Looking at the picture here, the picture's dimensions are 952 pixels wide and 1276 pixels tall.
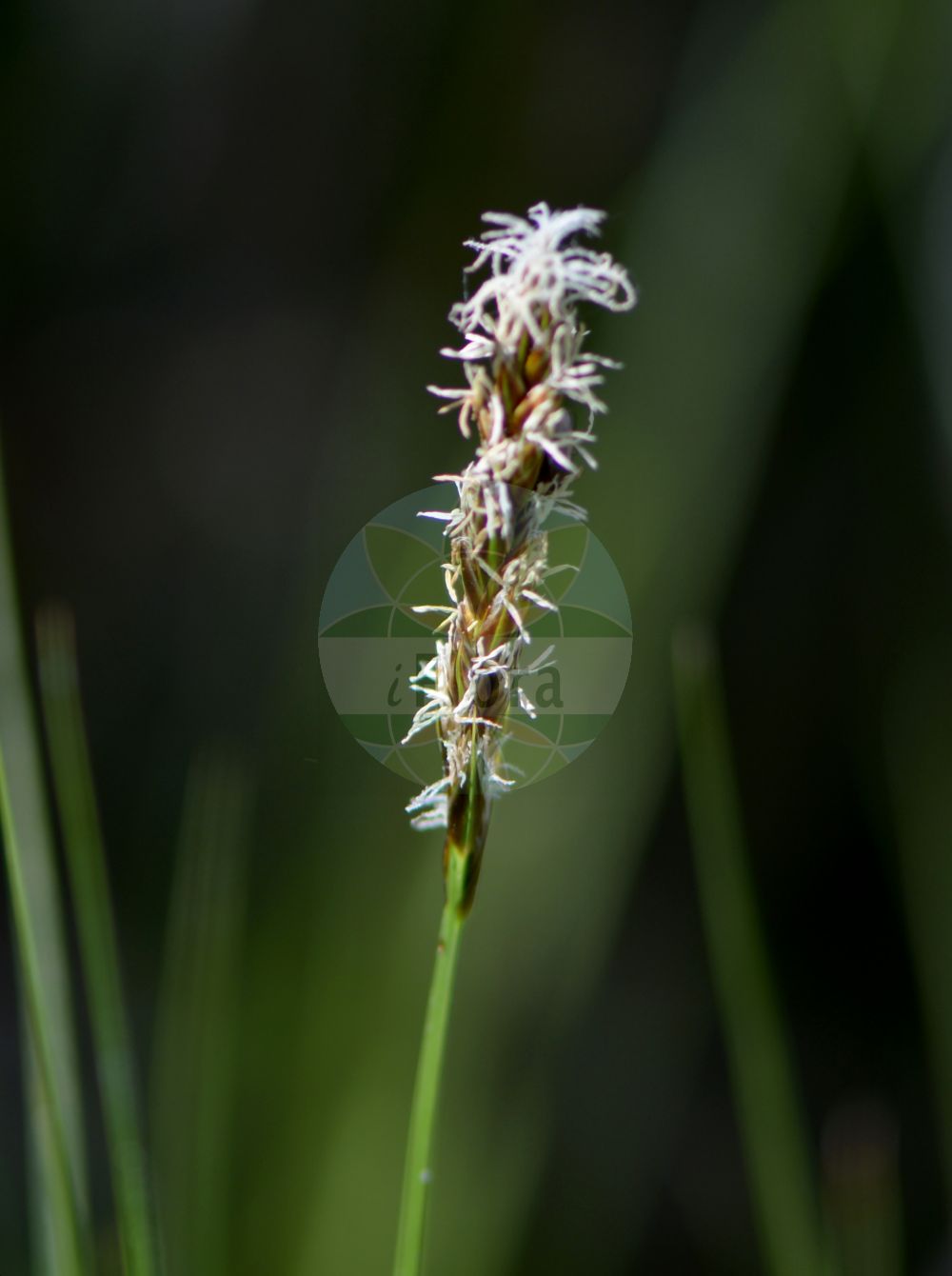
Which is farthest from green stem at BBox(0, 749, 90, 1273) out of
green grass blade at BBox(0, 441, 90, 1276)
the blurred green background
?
the blurred green background

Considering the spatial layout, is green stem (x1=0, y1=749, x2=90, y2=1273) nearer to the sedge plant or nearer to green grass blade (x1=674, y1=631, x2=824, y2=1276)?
the sedge plant

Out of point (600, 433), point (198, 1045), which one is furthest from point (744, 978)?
point (600, 433)

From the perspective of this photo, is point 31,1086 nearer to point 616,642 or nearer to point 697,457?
point 616,642

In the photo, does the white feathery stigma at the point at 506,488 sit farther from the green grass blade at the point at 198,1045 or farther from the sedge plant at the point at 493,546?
the green grass blade at the point at 198,1045

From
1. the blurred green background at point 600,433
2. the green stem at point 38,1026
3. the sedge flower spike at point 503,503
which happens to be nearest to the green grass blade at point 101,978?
the green stem at point 38,1026

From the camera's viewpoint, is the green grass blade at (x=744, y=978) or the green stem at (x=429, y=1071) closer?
the green stem at (x=429, y=1071)

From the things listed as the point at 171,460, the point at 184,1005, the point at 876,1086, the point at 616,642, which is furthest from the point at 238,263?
the point at 876,1086
